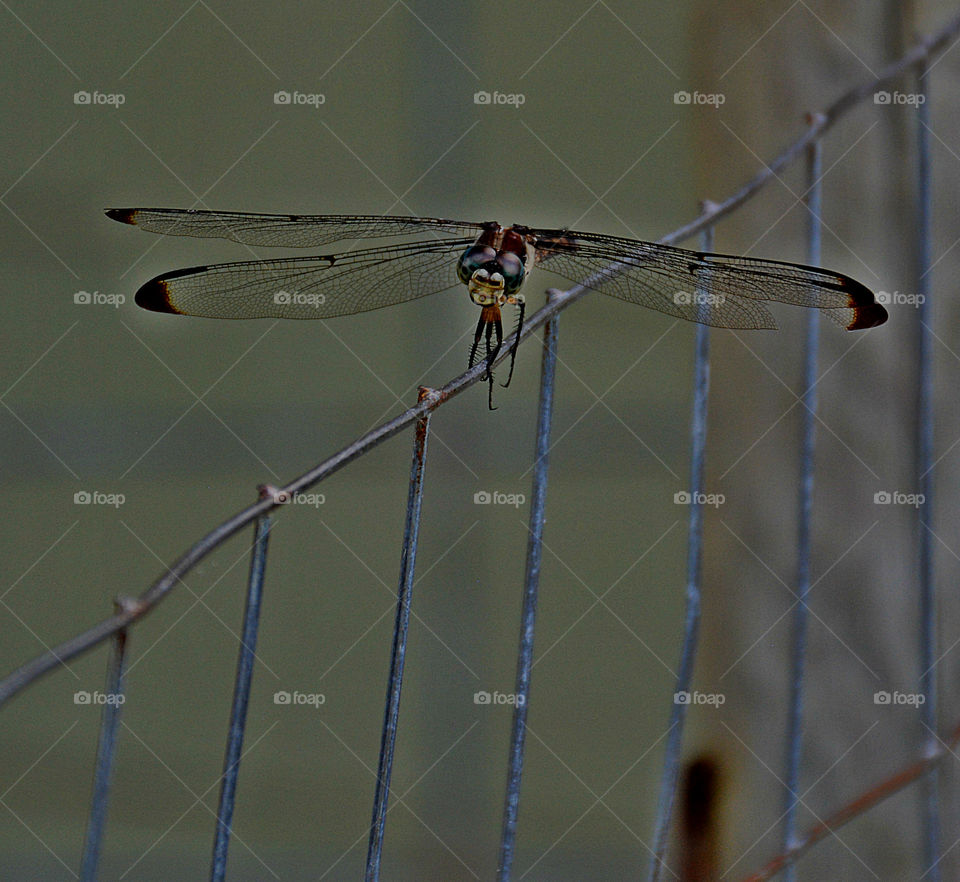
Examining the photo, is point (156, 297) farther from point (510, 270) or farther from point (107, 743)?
point (107, 743)

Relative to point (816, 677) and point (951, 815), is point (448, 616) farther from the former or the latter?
point (951, 815)

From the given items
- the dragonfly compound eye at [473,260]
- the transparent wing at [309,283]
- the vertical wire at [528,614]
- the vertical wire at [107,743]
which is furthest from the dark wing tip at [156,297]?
the vertical wire at [107,743]

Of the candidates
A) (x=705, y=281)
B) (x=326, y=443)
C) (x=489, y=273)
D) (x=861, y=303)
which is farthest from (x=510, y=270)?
(x=326, y=443)

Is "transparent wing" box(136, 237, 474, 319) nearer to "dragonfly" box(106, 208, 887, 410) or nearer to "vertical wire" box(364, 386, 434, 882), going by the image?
"dragonfly" box(106, 208, 887, 410)

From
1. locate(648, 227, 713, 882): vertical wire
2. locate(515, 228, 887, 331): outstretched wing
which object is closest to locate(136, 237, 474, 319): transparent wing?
locate(515, 228, 887, 331): outstretched wing

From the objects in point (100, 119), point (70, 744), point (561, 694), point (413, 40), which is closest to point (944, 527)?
point (561, 694)

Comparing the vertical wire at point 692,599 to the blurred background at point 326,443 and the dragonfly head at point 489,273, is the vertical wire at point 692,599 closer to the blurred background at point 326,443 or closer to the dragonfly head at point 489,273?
the dragonfly head at point 489,273
